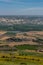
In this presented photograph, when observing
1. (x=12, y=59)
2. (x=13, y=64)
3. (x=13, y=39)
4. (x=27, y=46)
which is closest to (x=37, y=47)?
(x=27, y=46)

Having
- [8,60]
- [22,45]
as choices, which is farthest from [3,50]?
[8,60]

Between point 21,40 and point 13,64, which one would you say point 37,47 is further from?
point 13,64

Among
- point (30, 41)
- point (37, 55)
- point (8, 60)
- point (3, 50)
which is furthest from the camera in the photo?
point (30, 41)

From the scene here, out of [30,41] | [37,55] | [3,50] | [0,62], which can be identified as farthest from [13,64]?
[30,41]

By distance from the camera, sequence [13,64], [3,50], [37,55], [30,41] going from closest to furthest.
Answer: [13,64]
[37,55]
[3,50]
[30,41]

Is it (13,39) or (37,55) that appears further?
(13,39)

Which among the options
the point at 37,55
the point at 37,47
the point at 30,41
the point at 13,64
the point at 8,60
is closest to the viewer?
the point at 13,64

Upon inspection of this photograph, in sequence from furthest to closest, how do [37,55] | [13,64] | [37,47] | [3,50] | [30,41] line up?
[30,41] < [37,47] < [3,50] < [37,55] < [13,64]

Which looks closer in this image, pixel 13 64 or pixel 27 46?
pixel 13 64

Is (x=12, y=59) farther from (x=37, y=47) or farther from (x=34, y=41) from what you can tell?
(x=34, y=41)
